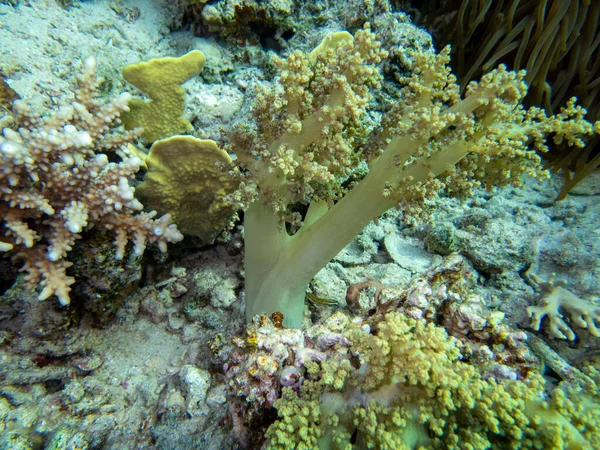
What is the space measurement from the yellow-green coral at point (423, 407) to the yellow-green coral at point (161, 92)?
2.00 meters

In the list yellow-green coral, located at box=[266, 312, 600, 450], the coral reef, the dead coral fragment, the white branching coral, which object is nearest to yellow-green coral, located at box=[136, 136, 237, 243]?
the white branching coral

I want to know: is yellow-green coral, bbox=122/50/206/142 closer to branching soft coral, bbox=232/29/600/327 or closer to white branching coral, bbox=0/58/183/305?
white branching coral, bbox=0/58/183/305

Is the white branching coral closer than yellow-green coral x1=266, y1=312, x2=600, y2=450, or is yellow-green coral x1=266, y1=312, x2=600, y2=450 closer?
yellow-green coral x1=266, y1=312, x2=600, y2=450

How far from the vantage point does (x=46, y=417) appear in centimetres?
188

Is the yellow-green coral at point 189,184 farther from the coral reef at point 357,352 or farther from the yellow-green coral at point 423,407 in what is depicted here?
the yellow-green coral at point 423,407

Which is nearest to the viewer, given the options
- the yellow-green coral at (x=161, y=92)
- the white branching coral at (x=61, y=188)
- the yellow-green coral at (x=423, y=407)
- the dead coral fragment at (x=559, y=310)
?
the yellow-green coral at (x=423, y=407)

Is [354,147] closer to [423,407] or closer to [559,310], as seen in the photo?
[423,407]

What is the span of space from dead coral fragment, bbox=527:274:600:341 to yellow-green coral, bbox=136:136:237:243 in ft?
7.39

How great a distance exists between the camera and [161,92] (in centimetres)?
233

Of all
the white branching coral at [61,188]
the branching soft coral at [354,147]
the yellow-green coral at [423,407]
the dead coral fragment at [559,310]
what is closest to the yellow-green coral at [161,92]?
the white branching coral at [61,188]

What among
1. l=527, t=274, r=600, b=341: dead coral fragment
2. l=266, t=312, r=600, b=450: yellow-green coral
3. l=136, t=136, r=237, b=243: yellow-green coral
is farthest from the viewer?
l=527, t=274, r=600, b=341: dead coral fragment

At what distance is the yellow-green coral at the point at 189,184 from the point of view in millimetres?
1966

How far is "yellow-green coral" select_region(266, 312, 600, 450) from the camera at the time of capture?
1.35 metres

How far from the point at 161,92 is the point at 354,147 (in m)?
1.44
